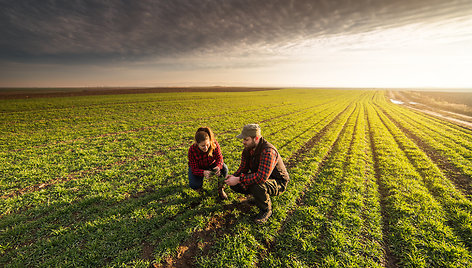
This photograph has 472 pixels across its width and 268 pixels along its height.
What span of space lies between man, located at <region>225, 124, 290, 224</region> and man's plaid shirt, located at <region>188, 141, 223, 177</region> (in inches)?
38.3

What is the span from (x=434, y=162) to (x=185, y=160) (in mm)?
15025

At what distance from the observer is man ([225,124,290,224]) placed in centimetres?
445

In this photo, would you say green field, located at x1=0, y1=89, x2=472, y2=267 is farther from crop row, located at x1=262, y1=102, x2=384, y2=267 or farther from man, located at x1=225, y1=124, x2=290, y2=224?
man, located at x1=225, y1=124, x2=290, y2=224

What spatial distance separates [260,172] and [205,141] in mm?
1902

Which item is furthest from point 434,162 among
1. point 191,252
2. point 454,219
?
point 191,252

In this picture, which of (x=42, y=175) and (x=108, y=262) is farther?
(x=42, y=175)

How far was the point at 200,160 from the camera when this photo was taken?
5.70 meters

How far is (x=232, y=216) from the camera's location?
5.46 m

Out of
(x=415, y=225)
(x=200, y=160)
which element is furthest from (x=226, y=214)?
(x=415, y=225)

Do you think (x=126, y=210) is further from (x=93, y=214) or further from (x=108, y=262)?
(x=108, y=262)

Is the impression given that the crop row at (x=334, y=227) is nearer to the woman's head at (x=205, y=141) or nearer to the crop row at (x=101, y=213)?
the crop row at (x=101, y=213)

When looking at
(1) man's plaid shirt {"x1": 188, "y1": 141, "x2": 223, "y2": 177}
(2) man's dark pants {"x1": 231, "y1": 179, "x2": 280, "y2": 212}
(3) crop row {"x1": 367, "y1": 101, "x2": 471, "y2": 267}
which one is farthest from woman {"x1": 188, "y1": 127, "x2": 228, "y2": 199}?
(3) crop row {"x1": 367, "y1": 101, "x2": 471, "y2": 267}

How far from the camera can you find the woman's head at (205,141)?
511cm

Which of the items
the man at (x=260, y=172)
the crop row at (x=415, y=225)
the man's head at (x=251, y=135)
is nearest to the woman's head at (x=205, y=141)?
the man at (x=260, y=172)
